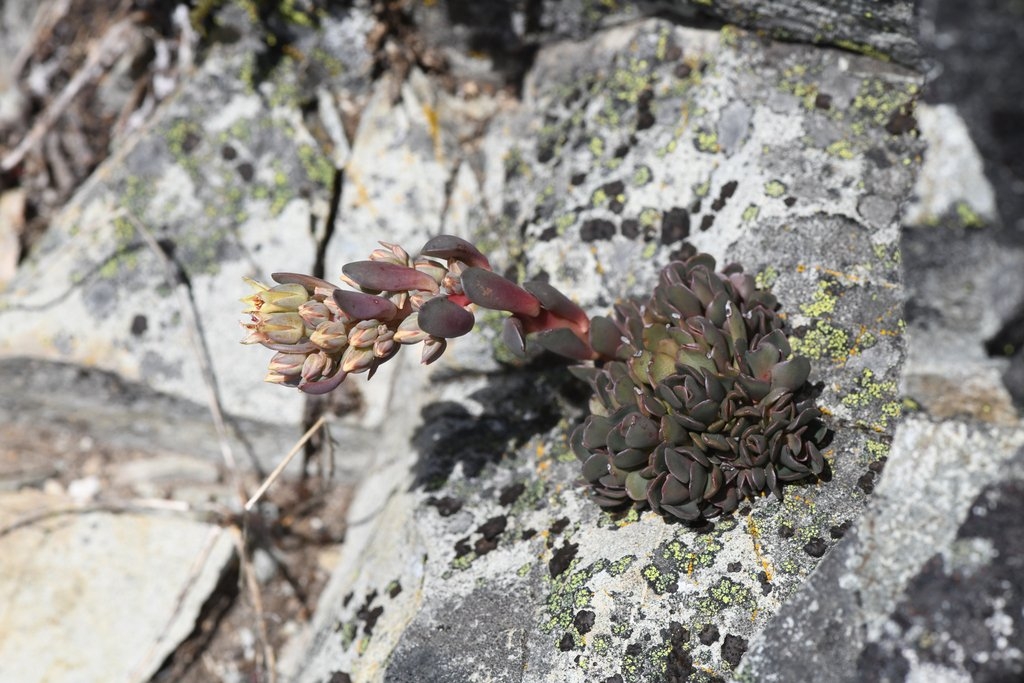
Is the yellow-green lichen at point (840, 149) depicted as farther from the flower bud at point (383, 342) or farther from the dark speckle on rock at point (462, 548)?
the dark speckle on rock at point (462, 548)

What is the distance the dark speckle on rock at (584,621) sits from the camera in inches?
121

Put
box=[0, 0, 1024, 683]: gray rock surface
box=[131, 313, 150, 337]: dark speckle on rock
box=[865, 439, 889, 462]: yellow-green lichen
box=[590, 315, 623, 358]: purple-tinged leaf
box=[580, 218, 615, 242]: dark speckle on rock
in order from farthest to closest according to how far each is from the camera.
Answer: box=[131, 313, 150, 337]: dark speckle on rock → box=[580, 218, 615, 242]: dark speckle on rock → box=[590, 315, 623, 358]: purple-tinged leaf → box=[865, 439, 889, 462]: yellow-green lichen → box=[0, 0, 1024, 683]: gray rock surface

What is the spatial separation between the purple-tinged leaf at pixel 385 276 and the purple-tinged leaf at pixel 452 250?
0.29 ft

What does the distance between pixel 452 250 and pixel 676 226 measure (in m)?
1.28

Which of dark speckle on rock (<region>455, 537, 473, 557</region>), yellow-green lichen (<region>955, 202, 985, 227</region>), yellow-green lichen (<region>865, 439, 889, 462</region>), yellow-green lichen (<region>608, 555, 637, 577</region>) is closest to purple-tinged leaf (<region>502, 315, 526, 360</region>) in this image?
yellow-green lichen (<region>608, 555, 637, 577</region>)

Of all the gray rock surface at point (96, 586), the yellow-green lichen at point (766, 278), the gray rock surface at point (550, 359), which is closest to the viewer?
the gray rock surface at point (550, 359)

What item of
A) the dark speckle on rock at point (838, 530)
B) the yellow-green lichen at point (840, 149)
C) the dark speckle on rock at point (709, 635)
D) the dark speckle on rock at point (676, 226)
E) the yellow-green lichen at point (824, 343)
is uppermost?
the yellow-green lichen at point (840, 149)

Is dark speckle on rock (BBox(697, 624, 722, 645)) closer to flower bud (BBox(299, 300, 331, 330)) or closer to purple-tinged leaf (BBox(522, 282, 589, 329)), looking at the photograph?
purple-tinged leaf (BBox(522, 282, 589, 329))

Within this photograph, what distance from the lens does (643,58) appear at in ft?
13.9

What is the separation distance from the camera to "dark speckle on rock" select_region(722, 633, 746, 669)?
9.08ft

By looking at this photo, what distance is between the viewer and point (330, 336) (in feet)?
9.54

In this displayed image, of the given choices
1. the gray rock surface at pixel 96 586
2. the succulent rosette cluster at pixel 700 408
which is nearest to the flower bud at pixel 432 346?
the succulent rosette cluster at pixel 700 408

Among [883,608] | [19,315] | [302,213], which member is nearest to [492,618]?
[883,608]

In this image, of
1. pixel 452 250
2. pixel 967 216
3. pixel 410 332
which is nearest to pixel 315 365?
pixel 410 332
